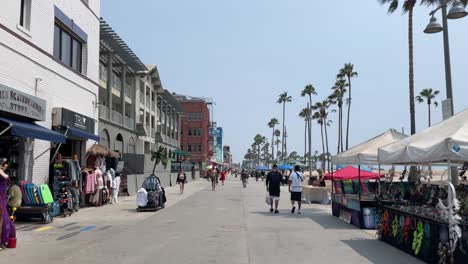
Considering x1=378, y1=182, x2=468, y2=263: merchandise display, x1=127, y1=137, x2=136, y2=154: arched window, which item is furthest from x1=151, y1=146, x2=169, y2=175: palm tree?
x1=378, y1=182, x2=468, y2=263: merchandise display

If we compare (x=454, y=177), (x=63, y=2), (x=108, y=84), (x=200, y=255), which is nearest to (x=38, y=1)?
(x=63, y=2)

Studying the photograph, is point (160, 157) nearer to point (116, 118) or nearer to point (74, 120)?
point (116, 118)

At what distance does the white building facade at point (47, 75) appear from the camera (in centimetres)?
1427

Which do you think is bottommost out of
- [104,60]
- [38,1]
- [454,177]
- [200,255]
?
A: [200,255]

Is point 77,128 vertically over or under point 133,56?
under

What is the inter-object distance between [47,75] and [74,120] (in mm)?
2450

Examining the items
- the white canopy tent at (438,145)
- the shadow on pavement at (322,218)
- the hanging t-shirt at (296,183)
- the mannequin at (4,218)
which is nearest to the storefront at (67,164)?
the mannequin at (4,218)

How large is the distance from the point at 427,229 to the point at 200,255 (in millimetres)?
4194

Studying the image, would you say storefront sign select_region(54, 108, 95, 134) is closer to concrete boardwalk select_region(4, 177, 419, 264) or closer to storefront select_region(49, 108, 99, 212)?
storefront select_region(49, 108, 99, 212)

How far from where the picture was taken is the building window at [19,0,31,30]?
51.6 ft

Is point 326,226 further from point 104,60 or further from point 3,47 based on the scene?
point 104,60

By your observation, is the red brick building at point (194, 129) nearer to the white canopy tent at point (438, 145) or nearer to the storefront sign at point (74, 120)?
the storefront sign at point (74, 120)

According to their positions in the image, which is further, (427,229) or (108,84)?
(108,84)

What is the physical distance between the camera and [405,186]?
14031mm
